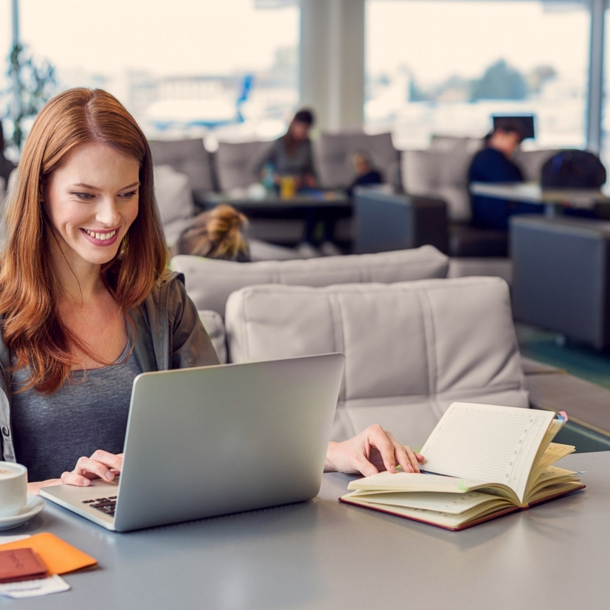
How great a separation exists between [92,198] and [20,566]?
0.65 metres

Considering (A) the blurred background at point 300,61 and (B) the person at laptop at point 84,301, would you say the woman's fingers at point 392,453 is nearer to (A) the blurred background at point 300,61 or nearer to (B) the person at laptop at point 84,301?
(B) the person at laptop at point 84,301

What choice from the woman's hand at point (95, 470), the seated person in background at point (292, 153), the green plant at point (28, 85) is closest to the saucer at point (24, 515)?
the woman's hand at point (95, 470)

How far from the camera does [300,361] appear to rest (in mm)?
1208

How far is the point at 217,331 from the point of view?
2090 mm

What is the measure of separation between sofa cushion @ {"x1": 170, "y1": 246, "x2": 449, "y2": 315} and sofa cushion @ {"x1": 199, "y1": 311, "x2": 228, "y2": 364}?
95mm

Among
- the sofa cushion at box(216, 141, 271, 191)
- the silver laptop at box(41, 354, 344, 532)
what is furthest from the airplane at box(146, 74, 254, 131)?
the silver laptop at box(41, 354, 344, 532)

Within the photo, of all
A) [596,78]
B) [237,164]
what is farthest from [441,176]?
[596,78]

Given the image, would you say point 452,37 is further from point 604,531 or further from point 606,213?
point 604,531

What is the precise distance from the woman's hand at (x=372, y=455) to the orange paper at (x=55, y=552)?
1.52 ft

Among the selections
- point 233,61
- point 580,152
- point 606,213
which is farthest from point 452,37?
point 606,213

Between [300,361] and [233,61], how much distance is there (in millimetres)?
8789

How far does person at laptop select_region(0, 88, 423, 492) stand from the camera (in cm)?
152

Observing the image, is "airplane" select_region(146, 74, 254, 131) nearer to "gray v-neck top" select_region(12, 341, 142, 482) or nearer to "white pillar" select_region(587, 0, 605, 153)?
"white pillar" select_region(587, 0, 605, 153)

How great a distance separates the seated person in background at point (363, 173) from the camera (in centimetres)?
777
